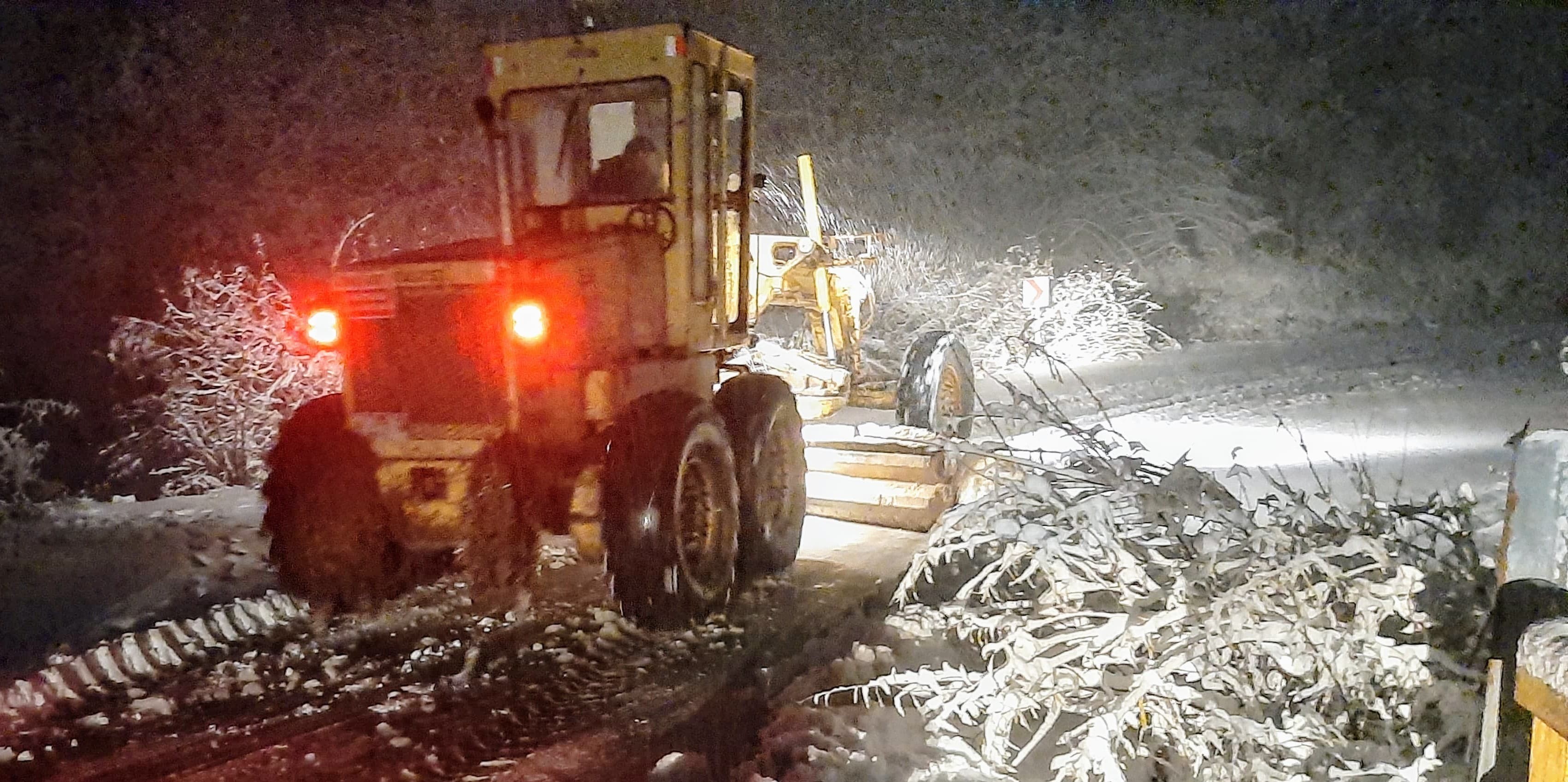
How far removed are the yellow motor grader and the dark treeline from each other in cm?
916

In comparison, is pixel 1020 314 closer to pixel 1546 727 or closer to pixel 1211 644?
pixel 1211 644

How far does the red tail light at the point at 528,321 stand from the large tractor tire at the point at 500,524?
0.59m

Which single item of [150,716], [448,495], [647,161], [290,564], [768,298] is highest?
[647,161]

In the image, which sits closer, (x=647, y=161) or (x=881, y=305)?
(x=647, y=161)

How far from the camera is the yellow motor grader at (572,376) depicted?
5.08 m

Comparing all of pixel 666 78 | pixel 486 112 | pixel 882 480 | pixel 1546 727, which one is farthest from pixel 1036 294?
pixel 1546 727

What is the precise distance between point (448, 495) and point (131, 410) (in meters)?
7.47

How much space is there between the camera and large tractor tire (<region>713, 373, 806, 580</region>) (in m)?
6.18

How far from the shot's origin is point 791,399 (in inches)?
264

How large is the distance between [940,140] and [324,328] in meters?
21.9

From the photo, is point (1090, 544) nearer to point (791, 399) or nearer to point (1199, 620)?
point (1199, 620)

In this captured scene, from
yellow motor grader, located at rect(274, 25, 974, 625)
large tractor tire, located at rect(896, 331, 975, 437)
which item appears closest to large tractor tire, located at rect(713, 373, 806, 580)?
yellow motor grader, located at rect(274, 25, 974, 625)

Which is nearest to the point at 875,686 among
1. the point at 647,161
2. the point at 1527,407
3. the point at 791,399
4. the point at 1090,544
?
the point at 1090,544

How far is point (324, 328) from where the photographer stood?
525 centimetres
